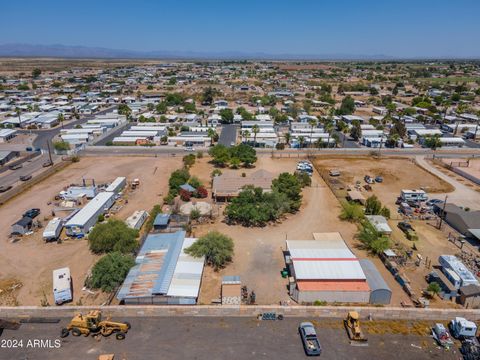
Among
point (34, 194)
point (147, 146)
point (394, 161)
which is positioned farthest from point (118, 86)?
point (394, 161)

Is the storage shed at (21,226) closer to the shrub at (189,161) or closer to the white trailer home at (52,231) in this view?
the white trailer home at (52,231)


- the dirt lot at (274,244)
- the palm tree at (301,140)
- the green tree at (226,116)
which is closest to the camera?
the dirt lot at (274,244)

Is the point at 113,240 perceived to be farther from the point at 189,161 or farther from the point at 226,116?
the point at 226,116

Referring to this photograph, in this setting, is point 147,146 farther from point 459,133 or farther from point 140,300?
point 459,133

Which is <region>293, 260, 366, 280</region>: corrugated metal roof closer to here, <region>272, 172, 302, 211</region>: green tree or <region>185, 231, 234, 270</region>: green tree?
<region>185, 231, 234, 270</region>: green tree

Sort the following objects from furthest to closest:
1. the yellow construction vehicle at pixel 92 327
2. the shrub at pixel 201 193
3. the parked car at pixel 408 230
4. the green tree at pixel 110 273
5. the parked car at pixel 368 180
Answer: the parked car at pixel 368 180 < the shrub at pixel 201 193 < the parked car at pixel 408 230 < the green tree at pixel 110 273 < the yellow construction vehicle at pixel 92 327

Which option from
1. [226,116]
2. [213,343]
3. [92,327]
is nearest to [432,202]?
[213,343]

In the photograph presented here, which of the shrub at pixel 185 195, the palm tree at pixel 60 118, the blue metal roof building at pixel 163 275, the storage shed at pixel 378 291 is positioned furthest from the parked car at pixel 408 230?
the palm tree at pixel 60 118

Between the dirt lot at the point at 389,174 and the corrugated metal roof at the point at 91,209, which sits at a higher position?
the corrugated metal roof at the point at 91,209
